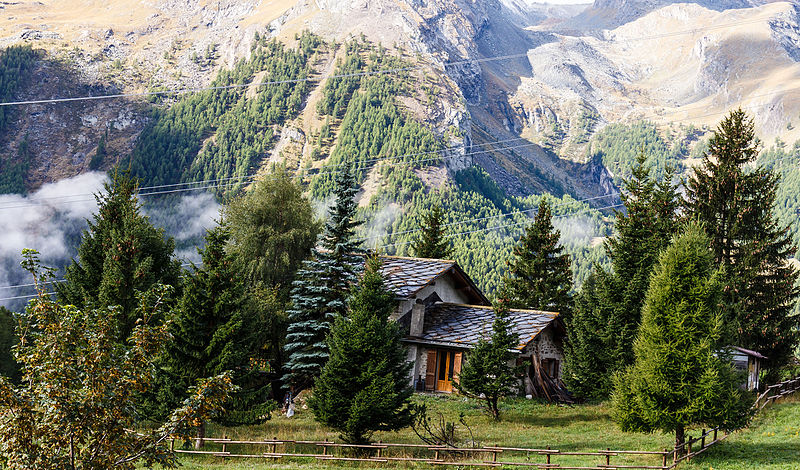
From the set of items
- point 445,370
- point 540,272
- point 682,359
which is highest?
point 540,272

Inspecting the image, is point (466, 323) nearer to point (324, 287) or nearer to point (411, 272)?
point (411, 272)

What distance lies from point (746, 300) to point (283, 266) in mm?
26823

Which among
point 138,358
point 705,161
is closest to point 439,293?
point 705,161

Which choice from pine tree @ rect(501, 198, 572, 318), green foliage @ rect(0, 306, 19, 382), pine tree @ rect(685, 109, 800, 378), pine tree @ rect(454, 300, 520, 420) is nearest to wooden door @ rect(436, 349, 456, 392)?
pine tree @ rect(454, 300, 520, 420)

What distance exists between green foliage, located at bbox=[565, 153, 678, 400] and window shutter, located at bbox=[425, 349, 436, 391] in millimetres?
7727

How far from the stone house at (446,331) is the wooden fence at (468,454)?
471 inches

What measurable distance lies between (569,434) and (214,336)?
15.6m

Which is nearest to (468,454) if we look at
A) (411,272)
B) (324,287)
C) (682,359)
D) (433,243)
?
(682,359)

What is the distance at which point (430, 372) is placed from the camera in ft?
133

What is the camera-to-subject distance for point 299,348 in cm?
3691

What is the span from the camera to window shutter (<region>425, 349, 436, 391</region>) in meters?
40.4

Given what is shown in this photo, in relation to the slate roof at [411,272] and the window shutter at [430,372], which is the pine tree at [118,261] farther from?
the window shutter at [430,372]

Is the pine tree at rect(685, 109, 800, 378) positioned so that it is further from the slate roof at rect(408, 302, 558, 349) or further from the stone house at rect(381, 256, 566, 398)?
the slate roof at rect(408, 302, 558, 349)

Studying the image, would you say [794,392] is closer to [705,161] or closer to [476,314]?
[705,161]
